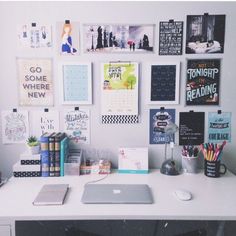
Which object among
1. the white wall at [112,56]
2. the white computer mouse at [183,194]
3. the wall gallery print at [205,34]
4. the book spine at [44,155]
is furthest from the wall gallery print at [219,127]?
the book spine at [44,155]

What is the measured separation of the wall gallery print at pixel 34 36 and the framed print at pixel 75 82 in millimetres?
182

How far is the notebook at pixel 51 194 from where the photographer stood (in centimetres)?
128

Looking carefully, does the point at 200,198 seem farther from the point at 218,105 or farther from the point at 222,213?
the point at 218,105

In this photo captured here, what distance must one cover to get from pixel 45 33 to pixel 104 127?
73 cm

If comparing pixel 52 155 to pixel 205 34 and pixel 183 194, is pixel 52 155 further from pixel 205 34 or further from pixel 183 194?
pixel 205 34

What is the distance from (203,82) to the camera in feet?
5.86

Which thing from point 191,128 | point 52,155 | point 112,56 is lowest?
point 52,155

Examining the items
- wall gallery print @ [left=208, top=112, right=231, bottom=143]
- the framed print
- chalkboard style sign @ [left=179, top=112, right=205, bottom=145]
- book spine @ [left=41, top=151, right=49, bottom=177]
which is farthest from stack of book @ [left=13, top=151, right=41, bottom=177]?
wall gallery print @ [left=208, top=112, right=231, bottom=143]

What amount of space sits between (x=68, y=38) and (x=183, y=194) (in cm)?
118

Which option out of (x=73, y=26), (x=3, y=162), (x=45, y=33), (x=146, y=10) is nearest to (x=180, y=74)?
(x=146, y=10)

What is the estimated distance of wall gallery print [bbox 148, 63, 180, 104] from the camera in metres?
1.77

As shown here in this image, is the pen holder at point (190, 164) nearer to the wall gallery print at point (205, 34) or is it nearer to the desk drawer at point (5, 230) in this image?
the wall gallery print at point (205, 34)

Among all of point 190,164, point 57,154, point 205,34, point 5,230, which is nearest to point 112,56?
point 205,34

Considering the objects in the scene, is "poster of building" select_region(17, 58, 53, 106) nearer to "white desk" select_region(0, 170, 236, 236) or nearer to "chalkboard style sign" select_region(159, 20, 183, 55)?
"white desk" select_region(0, 170, 236, 236)
